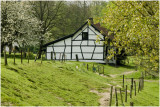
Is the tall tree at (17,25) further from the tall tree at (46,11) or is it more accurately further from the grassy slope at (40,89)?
the grassy slope at (40,89)

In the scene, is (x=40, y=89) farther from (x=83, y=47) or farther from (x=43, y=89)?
(x=83, y=47)

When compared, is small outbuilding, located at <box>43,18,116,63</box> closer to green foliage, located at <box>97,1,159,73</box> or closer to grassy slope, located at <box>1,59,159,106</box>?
grassy slope, located at <box>1,59,159,106</box>

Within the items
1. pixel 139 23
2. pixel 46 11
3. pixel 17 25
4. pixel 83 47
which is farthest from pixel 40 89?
pixel 46 11

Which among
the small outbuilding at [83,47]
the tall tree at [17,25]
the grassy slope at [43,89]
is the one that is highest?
the tall tree at [17,25]

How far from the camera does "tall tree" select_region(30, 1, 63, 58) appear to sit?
4722 cm

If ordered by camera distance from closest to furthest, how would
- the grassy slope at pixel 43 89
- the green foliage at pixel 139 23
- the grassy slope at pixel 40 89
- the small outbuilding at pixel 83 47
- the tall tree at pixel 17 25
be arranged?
the grassy slope at pixel 40 89, the grassy slope at pixel 43 89, the green foliage at pixel 139 23, the tall tree at pixel 17 25, the small outbuilding at pixel 83 47

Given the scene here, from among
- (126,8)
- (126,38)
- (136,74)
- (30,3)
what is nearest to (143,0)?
(126,8)

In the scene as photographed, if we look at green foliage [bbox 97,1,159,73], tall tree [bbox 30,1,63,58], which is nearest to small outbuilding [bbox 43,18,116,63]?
tall tree [bbox 30,1,63,58]

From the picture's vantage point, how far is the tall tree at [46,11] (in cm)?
Result: 4722

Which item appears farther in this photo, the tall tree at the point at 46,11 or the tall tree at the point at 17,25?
the tall tree at the point at 46,11

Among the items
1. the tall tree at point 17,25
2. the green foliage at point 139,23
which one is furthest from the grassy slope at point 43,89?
the tall tree at point 17,25

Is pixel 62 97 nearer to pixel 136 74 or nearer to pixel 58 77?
pixel 58 77

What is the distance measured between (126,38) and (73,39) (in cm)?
2892

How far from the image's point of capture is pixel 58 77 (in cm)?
2077
